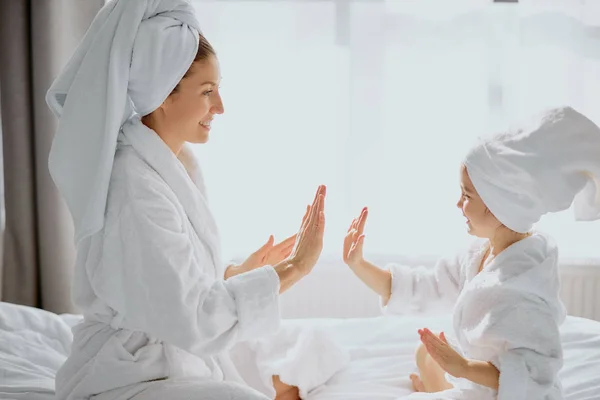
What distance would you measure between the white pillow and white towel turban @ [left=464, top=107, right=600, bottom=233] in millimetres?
1189

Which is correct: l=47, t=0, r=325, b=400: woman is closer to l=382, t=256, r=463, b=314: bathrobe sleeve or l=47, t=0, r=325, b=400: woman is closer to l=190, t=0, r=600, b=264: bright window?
l=382, t=256, r=463, b=314: bathrobe sleeve

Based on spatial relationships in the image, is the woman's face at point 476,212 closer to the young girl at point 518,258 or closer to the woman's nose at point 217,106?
the young girl at point 518,258

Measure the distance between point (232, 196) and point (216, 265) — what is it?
1.49m

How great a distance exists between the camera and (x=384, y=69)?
3295 mm

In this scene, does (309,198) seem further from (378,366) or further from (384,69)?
(378,366)

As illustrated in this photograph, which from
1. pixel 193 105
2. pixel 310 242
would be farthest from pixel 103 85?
pixel 310 242

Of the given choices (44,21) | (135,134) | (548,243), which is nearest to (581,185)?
(548,243)

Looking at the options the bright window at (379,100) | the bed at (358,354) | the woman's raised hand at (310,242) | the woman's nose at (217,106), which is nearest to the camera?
the woman's raised hand at (310,242)

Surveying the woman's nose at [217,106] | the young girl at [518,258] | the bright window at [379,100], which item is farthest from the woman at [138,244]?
the bright window at [379,100]

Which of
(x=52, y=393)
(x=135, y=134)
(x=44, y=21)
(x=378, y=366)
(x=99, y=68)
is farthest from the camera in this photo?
(x=44, y=21)

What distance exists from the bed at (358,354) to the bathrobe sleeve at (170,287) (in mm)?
445

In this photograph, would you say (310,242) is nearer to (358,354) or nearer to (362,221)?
(362,221)

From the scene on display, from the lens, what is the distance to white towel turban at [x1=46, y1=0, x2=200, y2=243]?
1.66 metres

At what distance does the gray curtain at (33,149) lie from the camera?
3.28m
